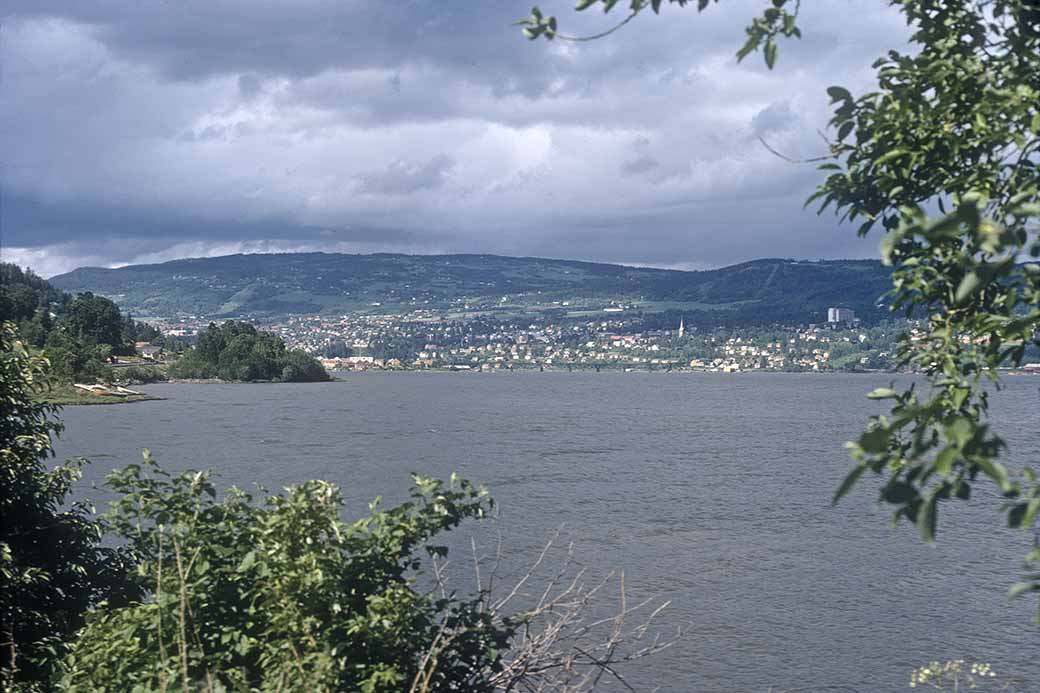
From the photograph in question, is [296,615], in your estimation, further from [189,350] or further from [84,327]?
[189,350]

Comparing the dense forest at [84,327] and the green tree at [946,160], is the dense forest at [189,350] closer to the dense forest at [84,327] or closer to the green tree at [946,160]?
the dense forest at [84,327]

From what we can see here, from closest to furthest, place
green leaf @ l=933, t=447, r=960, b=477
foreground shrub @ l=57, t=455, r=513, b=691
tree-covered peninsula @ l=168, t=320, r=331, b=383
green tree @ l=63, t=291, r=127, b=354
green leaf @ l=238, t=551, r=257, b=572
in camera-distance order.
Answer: green leaf @ l=933, t=447, r=960, b=477 < foreground shrub @ l=57, t=455, r=513, b=691 < green leaf @ l=238, t=551, r=257, b=572 < green tree @ l=63, t=291, r=127, b=354 < tree-covered peninsula @ l=168, t=320, r=331, b=383

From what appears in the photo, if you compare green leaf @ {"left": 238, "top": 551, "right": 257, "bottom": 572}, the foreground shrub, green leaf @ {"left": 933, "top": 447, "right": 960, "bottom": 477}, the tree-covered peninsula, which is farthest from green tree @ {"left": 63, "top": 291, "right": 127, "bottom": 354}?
green leaf @ {"left": 933, "top": 447, "right": 960, "bottom": 477}

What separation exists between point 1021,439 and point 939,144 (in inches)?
2605

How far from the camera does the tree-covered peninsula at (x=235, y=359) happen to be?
156 meters

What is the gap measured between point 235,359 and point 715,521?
13190 centimetres

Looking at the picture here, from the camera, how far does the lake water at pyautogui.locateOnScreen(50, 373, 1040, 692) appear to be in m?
20.2

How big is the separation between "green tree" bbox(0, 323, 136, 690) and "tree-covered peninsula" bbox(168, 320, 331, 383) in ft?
492

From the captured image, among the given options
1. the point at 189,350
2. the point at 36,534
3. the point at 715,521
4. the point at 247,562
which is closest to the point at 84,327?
the point at 189,350

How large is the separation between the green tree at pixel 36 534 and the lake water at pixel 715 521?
10.2 m

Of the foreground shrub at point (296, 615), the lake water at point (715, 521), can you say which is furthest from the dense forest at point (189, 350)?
the foreground shrub at point (296, 615)

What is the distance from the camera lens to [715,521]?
34.1 m

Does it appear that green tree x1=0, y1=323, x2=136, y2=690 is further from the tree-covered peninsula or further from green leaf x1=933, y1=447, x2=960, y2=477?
the tree-covered peninsula

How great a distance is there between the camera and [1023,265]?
14.2ft
